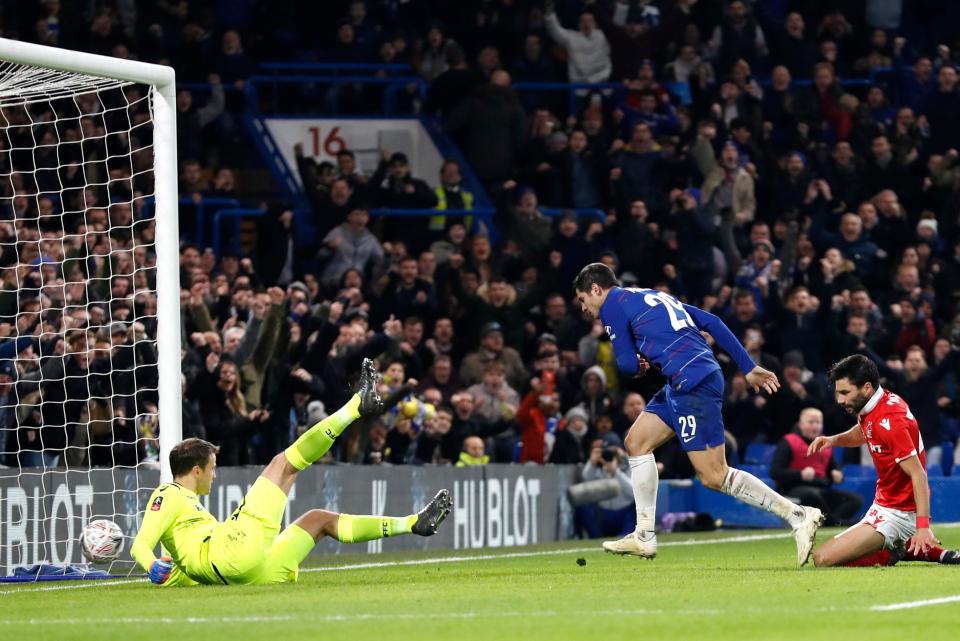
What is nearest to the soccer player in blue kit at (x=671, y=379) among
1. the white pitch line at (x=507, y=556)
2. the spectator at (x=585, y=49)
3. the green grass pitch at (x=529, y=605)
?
the green grass pitch at (x=529, y=605)

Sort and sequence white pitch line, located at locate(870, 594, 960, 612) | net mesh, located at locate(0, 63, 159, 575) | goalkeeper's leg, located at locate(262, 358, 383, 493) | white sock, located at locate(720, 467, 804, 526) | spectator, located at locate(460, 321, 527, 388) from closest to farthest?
white pitch line, located at locate(870, 594, 960, 612) → goalkeeper's leg, located at locate(262, 358, 383, 493) → white sock, located at locate(720, 467, 804, 526) → net mesh, located at locate(0, 63, 159, 575) → spectator, located at locate(460, 321, 527, 388)

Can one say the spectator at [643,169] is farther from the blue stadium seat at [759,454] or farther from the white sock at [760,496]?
the white sock at [760,496]

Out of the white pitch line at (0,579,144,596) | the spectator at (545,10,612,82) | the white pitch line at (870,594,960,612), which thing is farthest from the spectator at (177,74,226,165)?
the white pitch line at (870,594,960,612)

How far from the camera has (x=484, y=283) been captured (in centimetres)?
1923

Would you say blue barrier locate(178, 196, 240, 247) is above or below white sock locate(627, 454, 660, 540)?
above

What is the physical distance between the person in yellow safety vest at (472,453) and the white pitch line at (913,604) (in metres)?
8.15

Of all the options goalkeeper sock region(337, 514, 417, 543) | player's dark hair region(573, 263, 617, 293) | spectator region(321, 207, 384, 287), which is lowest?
goalkeeper sock region(337, 514, 417, 543)

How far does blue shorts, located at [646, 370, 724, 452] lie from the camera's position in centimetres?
1062

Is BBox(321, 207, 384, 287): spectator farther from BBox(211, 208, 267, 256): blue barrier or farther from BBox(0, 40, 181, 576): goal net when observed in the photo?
BBox(0, 40, 181, 576): goal net

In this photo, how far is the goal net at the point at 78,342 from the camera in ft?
38.7

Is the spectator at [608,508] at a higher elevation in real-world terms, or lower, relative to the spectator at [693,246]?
lower

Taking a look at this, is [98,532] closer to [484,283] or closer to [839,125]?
[484,283]

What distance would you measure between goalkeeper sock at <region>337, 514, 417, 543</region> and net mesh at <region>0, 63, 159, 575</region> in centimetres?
265

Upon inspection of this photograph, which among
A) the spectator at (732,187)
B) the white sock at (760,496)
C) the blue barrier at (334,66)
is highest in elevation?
the blue barrier at (334,66)
